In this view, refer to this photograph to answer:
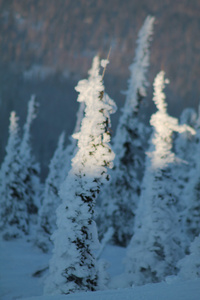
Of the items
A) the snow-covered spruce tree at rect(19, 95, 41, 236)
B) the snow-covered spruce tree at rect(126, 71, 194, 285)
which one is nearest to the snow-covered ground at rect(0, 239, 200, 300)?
the snow-covered spruce tree at rect(126, 71, 194, 285)

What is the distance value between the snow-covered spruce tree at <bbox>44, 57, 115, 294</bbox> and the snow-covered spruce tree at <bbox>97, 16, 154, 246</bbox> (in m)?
12.0

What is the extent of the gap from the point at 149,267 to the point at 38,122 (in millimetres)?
132480

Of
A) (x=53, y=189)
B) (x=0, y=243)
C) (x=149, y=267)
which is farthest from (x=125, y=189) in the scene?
(x=0, y=243)

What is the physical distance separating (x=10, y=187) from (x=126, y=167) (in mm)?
11500

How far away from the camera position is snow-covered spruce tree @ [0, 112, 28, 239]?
24.1 metres

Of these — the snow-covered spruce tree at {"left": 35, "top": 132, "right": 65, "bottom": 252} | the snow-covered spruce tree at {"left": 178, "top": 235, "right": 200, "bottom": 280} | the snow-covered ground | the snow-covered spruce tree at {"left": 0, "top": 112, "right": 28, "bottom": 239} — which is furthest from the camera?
the snow-covered spruce tree at {"left": 0, "top": 112, "right": 28, "bottom": 239}

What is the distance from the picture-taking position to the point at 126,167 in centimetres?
2183

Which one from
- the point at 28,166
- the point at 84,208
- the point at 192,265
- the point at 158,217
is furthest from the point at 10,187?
the point at 192,265

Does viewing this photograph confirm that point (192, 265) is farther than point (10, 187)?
No

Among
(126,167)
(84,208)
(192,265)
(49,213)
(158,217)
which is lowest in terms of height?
(192,265)

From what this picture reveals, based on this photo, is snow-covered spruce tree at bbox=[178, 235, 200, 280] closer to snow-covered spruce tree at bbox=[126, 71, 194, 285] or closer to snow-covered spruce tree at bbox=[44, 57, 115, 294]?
snow-covered spruce tree at bbox=[44, 57, 115, 294]

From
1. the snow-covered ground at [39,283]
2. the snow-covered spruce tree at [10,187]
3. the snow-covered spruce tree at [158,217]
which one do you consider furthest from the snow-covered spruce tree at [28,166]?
the snow-covered spruce tree at [158,217]

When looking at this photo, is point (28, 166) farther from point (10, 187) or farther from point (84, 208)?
point (84, 208)

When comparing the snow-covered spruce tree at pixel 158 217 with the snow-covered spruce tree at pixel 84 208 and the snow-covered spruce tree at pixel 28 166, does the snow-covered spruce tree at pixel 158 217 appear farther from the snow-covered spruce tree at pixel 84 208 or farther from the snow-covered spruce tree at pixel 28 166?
Result: the snow-covered spruce tree at pixel 28 166
